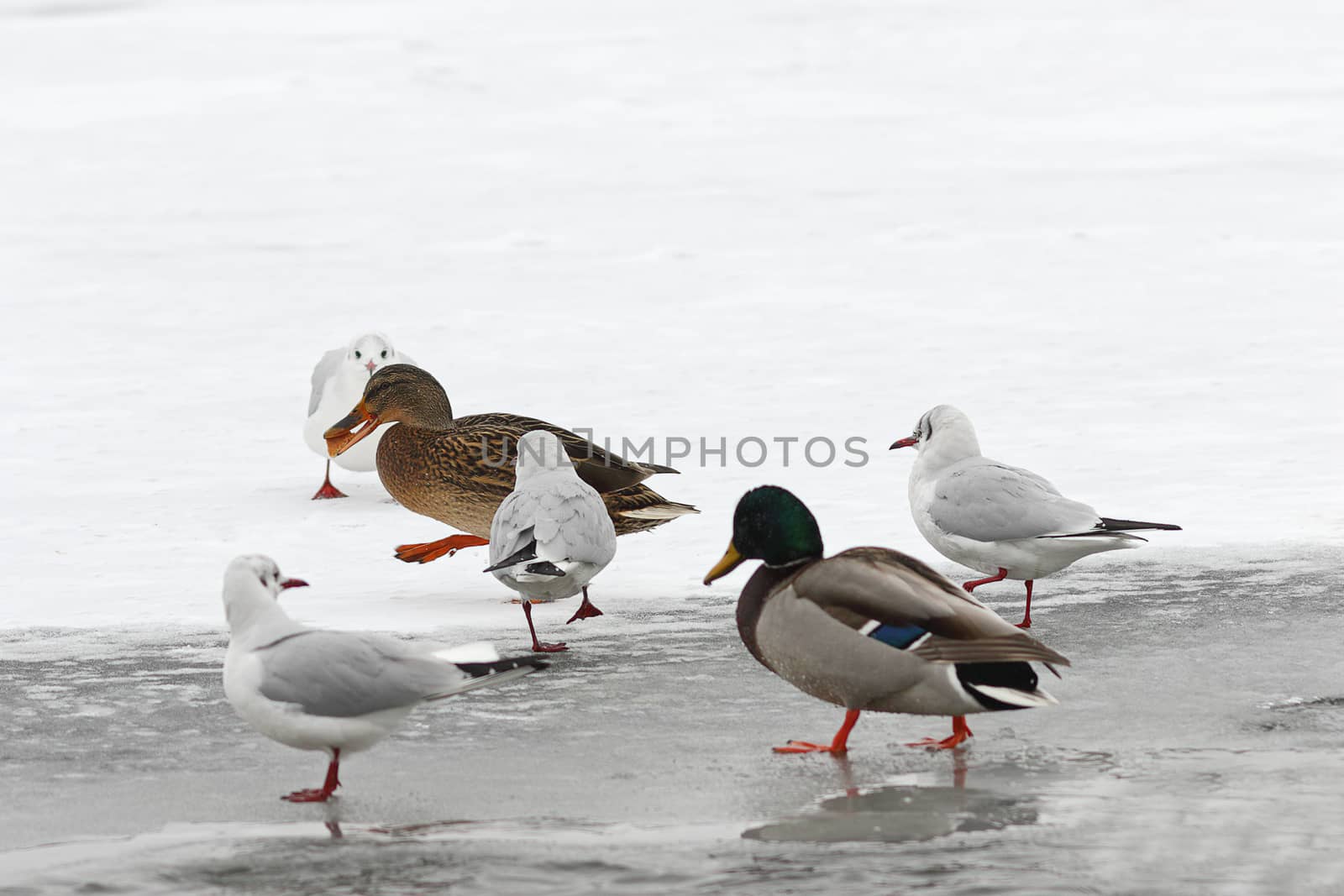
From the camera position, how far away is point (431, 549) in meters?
7.64

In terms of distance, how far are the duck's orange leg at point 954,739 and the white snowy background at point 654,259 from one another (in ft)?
6.54

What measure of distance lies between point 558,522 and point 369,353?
10.7ft

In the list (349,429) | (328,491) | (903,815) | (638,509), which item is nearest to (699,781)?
(903,815)

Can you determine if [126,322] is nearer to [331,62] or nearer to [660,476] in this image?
[660,476]

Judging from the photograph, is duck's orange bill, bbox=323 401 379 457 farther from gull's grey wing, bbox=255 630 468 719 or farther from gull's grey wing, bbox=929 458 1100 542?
gull's grey wing, bbox=255 630 468 719

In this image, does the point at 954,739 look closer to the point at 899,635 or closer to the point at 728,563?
the point at 899,635

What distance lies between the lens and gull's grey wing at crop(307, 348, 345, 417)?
9430 millimetres

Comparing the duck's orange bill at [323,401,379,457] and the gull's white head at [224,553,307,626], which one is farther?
the duck's orange bill at [323,401,379,457]

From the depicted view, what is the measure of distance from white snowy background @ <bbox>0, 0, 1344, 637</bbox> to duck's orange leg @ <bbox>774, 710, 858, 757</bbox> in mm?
1873

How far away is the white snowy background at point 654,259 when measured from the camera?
848cm

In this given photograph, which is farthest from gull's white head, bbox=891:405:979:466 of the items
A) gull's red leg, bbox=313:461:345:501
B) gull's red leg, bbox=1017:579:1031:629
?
gull's red leg, bbox=313:461:345:501

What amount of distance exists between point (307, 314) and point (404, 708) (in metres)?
9.10

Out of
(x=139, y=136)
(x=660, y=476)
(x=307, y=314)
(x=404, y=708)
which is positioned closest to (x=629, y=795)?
(x=404, y=708)

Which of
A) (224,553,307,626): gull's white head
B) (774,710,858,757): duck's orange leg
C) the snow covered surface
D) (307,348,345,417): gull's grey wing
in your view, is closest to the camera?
(224,553,307,626): gull's white head
